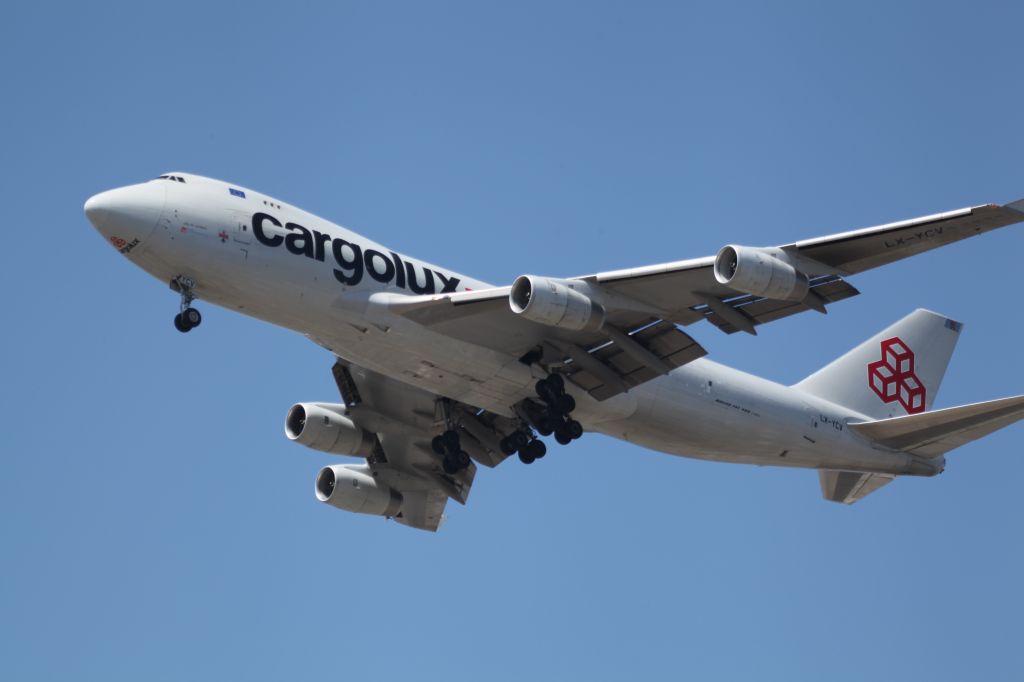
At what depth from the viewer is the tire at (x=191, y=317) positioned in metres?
31.7

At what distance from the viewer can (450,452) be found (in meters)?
37.4

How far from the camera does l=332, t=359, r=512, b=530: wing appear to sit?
3881 centimetres

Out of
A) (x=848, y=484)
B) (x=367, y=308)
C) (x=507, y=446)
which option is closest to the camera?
(x=367, y=308)

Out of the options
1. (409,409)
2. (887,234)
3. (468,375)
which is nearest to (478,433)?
(409,409)

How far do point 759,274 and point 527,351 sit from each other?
7.18 meters

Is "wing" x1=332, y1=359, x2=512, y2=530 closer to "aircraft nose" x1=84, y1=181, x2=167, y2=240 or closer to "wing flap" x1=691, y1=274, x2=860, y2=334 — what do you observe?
"wing flap" x1=691, y1=274, x2=860, y2=334

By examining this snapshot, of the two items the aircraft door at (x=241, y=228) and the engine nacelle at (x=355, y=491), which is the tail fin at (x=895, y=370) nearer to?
the engine nacelle at (x=355, y=491)

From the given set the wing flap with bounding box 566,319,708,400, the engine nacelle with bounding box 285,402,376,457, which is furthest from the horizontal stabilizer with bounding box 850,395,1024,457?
the engine nacelle with bounding box 285,402,376,457

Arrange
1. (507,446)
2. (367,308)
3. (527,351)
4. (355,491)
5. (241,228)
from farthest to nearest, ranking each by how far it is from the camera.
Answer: (355,491) → (507,446) → (527,351) → (367,308) → (241,228)

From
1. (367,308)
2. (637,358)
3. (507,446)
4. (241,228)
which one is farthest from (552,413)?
(241,228)

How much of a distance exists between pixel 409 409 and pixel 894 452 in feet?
44.2

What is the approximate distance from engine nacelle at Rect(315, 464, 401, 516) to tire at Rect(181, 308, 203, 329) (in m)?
→ 10.5

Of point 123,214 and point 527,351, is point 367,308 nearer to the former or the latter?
point 527,351

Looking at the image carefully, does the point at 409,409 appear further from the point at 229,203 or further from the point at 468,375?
the point at 229,203
